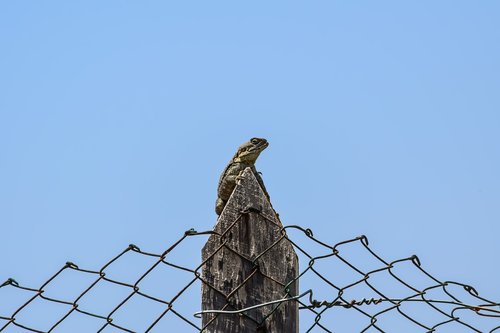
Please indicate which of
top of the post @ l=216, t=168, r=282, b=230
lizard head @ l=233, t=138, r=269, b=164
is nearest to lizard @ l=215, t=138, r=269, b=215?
lizard head @ l=233, t=138, r=269, b=164

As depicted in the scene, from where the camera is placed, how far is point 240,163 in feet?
20.7

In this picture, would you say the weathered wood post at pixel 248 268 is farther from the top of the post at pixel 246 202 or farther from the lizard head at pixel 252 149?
the lizard head at pixel 252 149

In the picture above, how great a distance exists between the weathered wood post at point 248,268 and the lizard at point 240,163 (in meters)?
0.59

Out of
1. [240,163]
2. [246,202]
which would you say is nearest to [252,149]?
[240,163]

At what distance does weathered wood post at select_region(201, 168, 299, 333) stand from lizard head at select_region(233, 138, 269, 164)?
3.32 meters

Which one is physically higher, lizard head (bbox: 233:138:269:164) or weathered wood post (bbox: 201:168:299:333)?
lizard head (bbox: 233:138:269:164)

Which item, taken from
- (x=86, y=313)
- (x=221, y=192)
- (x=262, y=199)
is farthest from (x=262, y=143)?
(x=86, y=313)

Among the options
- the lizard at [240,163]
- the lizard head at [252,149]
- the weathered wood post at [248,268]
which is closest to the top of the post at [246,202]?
the weathered wood post at [248,268]

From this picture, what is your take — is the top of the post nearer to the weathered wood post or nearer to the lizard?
the weathered wood post

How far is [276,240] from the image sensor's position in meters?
3.71

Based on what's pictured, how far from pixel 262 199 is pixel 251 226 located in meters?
0.12

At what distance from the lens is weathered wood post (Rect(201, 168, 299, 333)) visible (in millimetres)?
3605

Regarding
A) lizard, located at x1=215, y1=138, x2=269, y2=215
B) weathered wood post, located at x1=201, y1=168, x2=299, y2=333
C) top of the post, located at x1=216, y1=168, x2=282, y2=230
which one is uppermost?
lizard, located at x1=215, y1=138, x2=269, y2=215

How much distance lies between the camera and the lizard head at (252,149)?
287 inches
